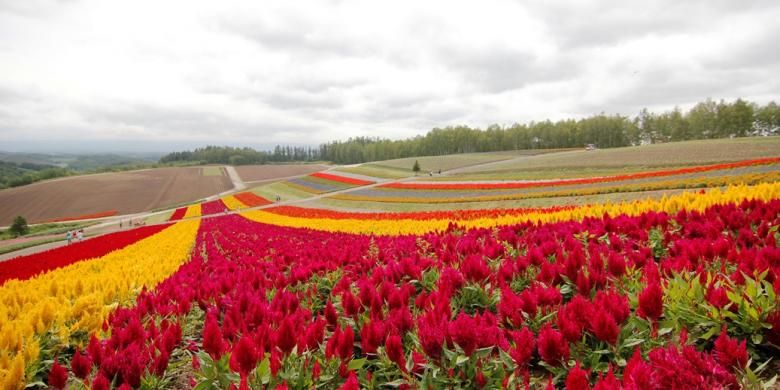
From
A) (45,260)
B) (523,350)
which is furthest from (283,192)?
(523,350)

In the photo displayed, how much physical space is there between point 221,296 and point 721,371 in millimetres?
4001

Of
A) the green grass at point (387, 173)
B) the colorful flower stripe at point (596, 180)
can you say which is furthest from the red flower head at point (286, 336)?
the green grass at point (387, 173)

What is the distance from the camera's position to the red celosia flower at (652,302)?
2287mm

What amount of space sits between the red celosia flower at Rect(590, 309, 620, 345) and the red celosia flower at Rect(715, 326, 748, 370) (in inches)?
17.7

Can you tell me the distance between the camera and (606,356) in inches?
95.3

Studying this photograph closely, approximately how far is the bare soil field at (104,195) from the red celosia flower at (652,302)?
6899 cm

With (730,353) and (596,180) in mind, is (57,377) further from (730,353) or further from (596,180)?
(596,180)

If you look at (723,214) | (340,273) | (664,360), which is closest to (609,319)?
(664,360)

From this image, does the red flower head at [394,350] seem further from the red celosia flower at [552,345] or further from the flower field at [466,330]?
the red celosia flower at [552,345]

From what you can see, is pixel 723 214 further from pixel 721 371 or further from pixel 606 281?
pixel 721 371

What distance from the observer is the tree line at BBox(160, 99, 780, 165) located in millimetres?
85662

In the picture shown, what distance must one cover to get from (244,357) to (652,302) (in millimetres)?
2451

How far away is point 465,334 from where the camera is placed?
7.22 feet

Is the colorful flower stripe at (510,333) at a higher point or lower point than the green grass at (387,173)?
higher
